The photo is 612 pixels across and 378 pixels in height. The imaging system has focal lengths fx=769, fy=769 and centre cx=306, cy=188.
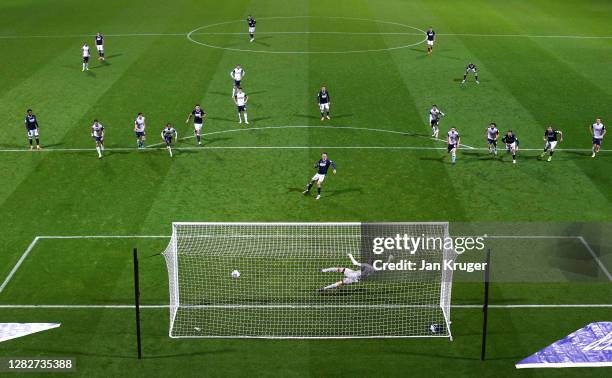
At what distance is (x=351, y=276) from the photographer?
2242cm

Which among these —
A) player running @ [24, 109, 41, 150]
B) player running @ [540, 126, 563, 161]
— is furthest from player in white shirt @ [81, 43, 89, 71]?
player running @ [540, 126, 563, 161]

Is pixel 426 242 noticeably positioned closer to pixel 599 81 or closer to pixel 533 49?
pixel 599 81

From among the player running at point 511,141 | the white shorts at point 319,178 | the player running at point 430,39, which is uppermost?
the player running at point 430,39

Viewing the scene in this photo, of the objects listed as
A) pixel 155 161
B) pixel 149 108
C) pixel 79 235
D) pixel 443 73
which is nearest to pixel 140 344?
pixel 79 235

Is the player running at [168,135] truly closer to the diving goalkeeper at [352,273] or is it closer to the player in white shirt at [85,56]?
the diving goalkeeper at [352,273]

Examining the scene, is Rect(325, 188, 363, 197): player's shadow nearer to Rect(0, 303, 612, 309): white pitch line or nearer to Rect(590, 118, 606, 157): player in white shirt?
Rect(0, 303, 612, 309): white pitch line

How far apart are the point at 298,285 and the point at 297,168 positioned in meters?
9.44

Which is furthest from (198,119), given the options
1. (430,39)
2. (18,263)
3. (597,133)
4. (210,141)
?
(430,39)

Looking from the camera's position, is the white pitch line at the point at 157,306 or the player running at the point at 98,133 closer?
the white pitch line at the point at 157,306

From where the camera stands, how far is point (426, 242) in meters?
23.0

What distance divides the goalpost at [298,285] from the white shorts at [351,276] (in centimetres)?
17

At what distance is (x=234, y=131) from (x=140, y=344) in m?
17.3

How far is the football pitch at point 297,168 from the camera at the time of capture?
782 inches

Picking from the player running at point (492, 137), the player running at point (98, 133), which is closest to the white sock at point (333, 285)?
the player running at point (492, 137)
